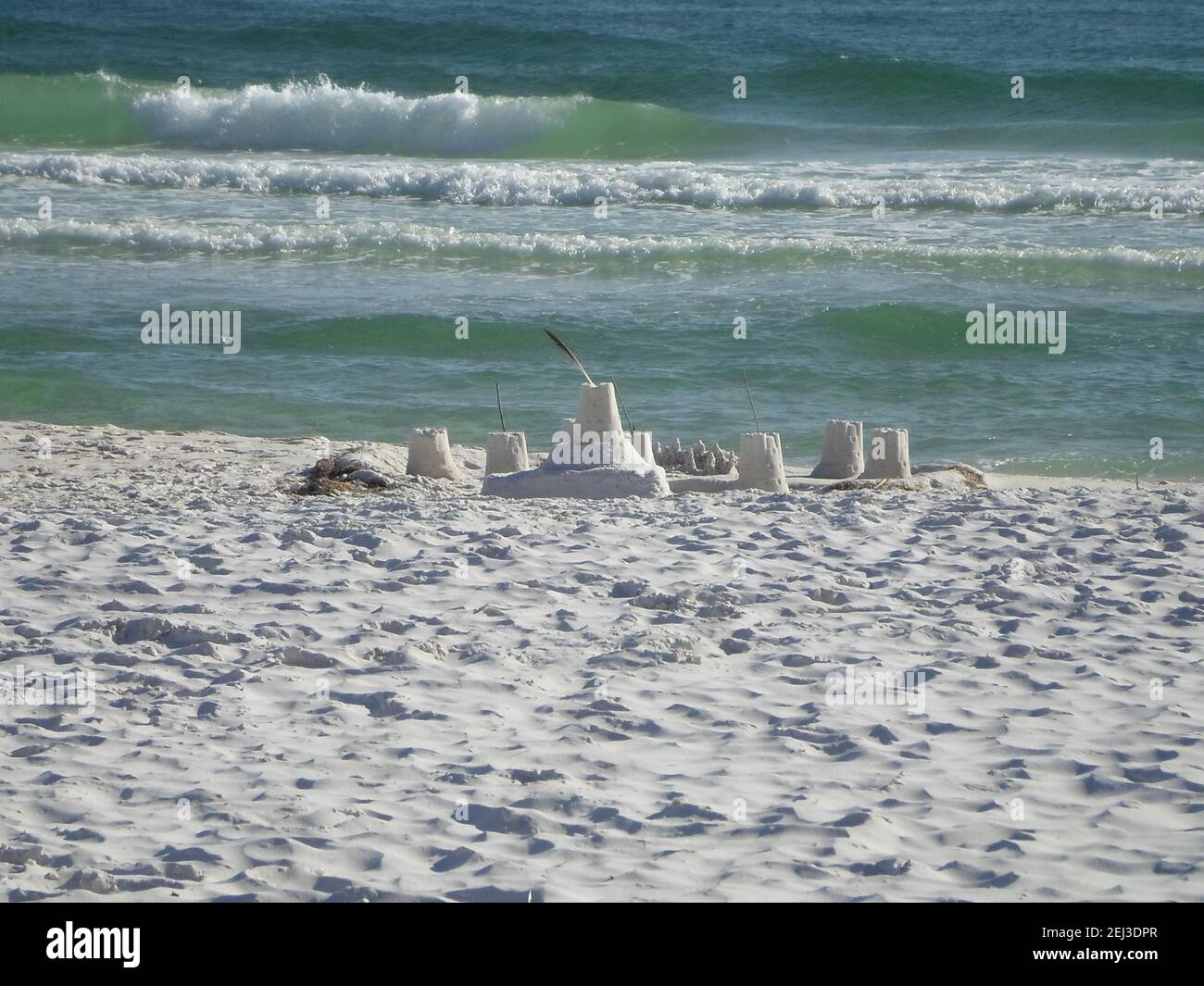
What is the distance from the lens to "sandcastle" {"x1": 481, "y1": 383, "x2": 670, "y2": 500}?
8625 millimetres

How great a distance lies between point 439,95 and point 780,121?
6.14 meters

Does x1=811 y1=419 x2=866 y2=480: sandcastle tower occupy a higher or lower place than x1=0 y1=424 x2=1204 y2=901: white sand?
higher

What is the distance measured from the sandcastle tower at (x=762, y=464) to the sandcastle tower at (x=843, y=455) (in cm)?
43

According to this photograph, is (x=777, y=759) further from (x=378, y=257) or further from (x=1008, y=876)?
(x=378, y=257)

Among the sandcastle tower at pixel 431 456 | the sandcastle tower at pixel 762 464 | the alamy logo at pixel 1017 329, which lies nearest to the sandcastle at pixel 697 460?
the sandcastle tower at pixel 762 464

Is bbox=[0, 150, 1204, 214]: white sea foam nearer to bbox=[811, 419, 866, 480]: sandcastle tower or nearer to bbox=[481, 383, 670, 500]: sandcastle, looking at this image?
bbox=[811, 419, 866, 480]: sandcastle tower

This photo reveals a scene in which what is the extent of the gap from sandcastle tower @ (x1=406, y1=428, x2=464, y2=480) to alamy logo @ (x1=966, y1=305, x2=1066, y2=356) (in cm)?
658

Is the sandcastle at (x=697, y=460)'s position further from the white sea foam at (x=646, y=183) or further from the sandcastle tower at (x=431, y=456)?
the white sea foam at (x=646, y=183)

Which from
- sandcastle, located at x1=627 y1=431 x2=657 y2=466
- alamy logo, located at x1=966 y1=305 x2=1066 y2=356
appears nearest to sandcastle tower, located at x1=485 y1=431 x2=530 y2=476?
sandcastle, located at x1=627 y1=431 x2=657 y2=466

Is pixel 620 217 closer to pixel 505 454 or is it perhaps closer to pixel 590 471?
pixel 505 454

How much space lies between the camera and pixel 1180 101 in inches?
1011

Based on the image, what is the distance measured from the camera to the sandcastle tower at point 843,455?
9.30m
